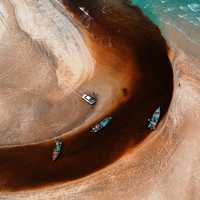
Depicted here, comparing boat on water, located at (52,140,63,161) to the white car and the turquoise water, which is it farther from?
the turquoise water

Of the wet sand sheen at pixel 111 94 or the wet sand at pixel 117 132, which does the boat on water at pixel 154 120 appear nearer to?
the wet sand at pixel 117 132

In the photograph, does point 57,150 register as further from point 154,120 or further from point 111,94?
point 154,120

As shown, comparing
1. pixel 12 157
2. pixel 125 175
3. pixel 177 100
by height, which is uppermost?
pixel 177 100

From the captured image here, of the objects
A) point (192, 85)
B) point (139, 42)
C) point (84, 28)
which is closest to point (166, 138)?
point (192, 85)

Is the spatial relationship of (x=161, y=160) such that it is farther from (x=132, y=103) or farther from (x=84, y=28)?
(x=84, y=28)

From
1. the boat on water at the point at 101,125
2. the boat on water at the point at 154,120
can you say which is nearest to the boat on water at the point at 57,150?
the boat on water at the point at 101,125

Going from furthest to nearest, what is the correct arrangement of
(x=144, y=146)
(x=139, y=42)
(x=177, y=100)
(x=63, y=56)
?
1. (x=139, y=42)
2. (x=63, y=56)
3. (x=177, y=100)
4. (x=144, y=146)

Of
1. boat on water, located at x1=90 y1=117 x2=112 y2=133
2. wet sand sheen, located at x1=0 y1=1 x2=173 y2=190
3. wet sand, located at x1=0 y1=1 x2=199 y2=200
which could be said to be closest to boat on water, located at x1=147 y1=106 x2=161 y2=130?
wet sand, located at x1=0 y1=1 x2=199 y2=200

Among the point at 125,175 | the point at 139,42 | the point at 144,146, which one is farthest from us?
the point at 139,42
